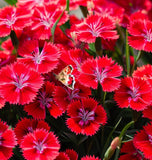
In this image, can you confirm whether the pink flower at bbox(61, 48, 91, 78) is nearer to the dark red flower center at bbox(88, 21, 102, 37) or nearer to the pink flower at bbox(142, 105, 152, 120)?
the dark red flower center at bbox(88, 21, 102, 37)

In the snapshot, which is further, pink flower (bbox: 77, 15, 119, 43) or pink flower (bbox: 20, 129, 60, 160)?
pink flower (bbox: 77, 15, 119, 43)

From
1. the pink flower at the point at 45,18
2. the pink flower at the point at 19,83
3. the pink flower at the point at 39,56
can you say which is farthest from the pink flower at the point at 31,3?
the pink flower at the point at 19,83

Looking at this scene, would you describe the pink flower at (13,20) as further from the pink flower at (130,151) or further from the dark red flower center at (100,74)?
the pink flower at (130,151)

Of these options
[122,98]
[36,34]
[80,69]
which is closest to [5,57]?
[36,34]

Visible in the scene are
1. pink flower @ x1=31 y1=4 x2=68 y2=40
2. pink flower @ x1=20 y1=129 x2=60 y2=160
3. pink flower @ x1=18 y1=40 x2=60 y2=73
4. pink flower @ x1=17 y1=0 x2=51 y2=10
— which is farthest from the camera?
pink flower @ x1=17 y1=0 x2=51 y2=10

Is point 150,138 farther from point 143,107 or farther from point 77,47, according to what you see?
point 77,47

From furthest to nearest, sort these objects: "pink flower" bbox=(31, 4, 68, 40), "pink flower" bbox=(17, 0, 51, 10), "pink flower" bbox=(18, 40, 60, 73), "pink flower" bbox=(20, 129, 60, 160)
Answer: "pink flower" bbox=(17, 0, 51, 10) < "pink flower" bbox=(31, 4, 68, 40) < "pink flower" bbox=(18, 40, 60, 73) < "pink flower" bbox=(20, 129, 60, 160)

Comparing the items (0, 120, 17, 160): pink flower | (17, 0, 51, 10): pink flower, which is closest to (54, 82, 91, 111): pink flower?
(0, 120, 17, 160): pink flower
